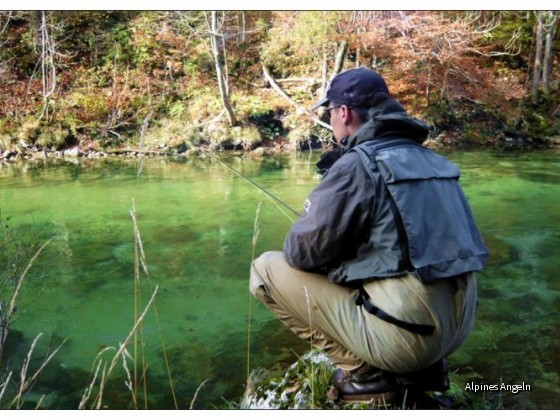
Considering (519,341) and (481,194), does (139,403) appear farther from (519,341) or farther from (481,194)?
(481,194)

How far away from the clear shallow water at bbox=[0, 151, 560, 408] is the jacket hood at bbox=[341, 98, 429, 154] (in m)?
0.67

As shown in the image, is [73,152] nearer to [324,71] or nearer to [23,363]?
[324,71]

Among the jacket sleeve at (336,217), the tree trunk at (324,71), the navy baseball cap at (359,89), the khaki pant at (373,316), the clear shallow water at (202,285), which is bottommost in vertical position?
the clear shallow water at (202,285)

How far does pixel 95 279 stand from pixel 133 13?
11.0 m

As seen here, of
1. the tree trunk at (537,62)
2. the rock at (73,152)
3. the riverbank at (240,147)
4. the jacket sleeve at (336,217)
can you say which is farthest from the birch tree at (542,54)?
the jacket sleeve at (336,217)

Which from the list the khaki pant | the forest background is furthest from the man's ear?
the forest background

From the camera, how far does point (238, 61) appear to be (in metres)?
12.0

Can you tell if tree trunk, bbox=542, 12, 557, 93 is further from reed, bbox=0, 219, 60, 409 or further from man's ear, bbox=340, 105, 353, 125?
reed, bbox=0, 219, 60, 409

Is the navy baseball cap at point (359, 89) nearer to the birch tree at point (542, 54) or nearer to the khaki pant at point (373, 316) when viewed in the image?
the khaki pant at point (373, 316)

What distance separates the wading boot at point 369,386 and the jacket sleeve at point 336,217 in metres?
0.37

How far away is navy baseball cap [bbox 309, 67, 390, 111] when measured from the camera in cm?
156

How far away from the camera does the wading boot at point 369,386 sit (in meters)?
1.57
